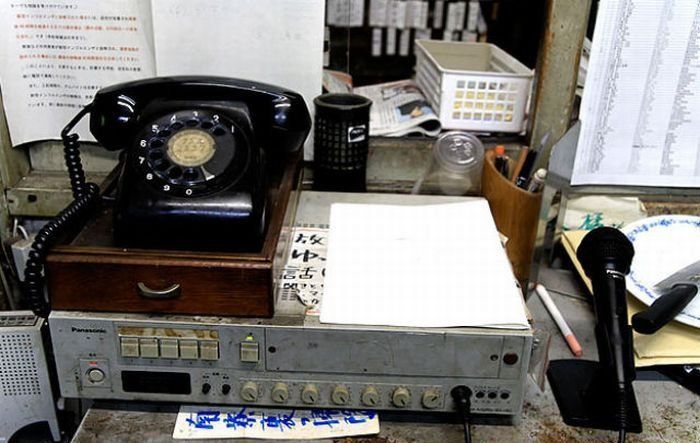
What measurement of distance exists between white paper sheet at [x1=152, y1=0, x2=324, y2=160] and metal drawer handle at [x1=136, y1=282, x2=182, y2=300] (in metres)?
0.50

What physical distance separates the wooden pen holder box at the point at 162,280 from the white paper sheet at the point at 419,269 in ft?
0.31

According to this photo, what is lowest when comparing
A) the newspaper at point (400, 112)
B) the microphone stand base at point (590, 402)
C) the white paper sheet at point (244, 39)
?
the microphone stand base at point (590, 402)

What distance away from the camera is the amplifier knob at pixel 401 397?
83 cm

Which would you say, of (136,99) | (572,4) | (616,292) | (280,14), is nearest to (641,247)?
(616,292)

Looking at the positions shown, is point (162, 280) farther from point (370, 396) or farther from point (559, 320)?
point (559, 320)

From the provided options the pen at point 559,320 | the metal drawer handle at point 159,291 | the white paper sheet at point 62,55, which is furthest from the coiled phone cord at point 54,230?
the pen at point 559,320

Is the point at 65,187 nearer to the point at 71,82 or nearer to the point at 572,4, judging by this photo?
the point at 71,82

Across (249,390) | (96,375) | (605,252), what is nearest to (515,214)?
(605,252)

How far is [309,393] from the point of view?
831 millimetres

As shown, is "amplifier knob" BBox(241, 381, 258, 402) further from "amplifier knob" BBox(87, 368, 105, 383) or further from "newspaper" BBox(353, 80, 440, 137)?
"newspaper" BBox(353, 80, 440, 137)

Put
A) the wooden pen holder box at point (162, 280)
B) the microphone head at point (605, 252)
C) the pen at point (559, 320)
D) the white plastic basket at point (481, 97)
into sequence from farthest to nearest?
the white plastic basket at point (481, 97)
the pen at point (559, 320)
the microphone head at point (605, 252)
the wooden pen holder box at point (162, 280)

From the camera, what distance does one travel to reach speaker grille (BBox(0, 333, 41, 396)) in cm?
93

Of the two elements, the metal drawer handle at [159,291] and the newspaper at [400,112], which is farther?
the newspaper at [400,112]

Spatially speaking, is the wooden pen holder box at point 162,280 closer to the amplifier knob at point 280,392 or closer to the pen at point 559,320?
the amplifier knob at point 280,392
